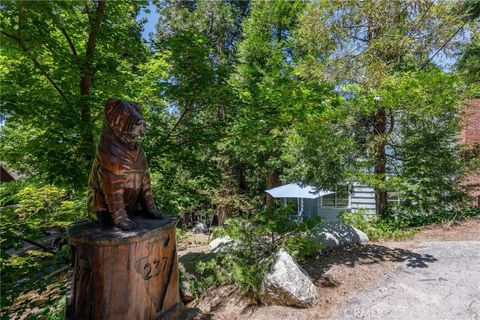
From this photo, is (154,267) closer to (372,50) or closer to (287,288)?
(287,288)

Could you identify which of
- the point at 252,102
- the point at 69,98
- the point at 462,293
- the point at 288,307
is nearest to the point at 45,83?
the point at 69,98

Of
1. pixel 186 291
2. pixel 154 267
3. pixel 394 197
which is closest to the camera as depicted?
pixel 154 267

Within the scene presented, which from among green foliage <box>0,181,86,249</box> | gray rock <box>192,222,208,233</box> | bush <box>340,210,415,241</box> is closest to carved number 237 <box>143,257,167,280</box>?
green foliage <box>0,181,86,249</box>

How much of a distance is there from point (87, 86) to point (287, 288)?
133 inches

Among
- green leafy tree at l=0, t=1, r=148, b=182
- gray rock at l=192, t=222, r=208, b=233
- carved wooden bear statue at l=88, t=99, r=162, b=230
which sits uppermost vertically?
green leafy tree at l=0, t=1, r=148, b=182

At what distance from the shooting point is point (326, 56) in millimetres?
8320

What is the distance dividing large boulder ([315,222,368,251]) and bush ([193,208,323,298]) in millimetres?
463

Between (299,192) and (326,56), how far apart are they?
468 cm

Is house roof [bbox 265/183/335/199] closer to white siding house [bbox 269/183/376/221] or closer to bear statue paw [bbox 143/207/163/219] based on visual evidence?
white siding house [bbox 269/183/376/221]

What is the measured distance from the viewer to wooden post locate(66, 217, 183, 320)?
1746 millimetres

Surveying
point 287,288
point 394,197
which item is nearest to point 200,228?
point 394,197

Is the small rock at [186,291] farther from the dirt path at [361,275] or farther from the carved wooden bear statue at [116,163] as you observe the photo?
the carved wooden bear statue at [116,163]

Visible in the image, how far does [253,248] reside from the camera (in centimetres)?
434

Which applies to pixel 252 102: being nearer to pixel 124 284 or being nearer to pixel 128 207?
pixel 128 207
